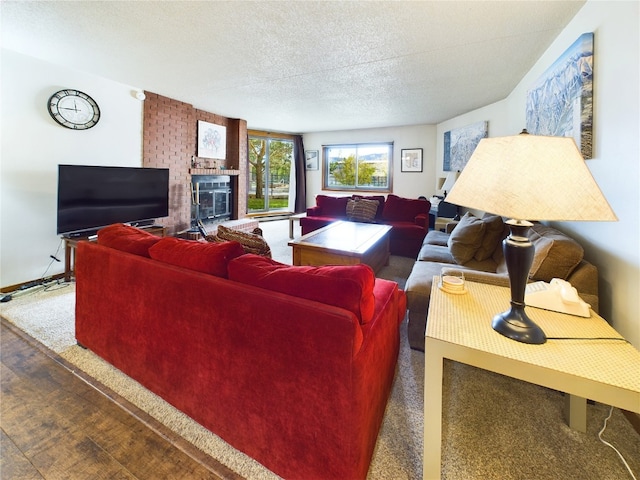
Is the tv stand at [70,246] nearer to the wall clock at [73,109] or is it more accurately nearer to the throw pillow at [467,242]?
the wall clock at [73,109]

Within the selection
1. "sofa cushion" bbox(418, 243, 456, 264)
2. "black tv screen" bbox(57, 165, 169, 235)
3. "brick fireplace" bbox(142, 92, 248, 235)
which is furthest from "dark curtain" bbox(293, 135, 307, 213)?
"sofa cushion" bbox(418, 243, 456, 264)

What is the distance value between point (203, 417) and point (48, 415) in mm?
837

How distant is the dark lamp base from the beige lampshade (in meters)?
0.40

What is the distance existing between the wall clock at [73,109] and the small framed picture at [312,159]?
16.4 feet

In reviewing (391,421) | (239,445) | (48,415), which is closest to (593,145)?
(391,421)

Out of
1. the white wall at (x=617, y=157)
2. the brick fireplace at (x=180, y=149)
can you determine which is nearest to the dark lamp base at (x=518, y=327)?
the white wall at (x=617, y=157)

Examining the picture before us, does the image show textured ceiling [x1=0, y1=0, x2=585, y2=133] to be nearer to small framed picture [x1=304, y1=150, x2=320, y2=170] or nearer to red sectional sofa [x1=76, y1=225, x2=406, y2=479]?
red sectional sofa [x1=76, y1=225, x2=406, y2=479]

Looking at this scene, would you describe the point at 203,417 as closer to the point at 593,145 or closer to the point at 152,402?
the point at 152,402

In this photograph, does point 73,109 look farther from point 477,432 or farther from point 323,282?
point 477,432

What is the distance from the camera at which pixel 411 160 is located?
662 cm

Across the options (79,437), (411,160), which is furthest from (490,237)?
(411,160)

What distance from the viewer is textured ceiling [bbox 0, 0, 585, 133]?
208 centimetres

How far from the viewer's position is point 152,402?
1.53m

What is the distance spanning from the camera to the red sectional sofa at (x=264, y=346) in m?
0.97
